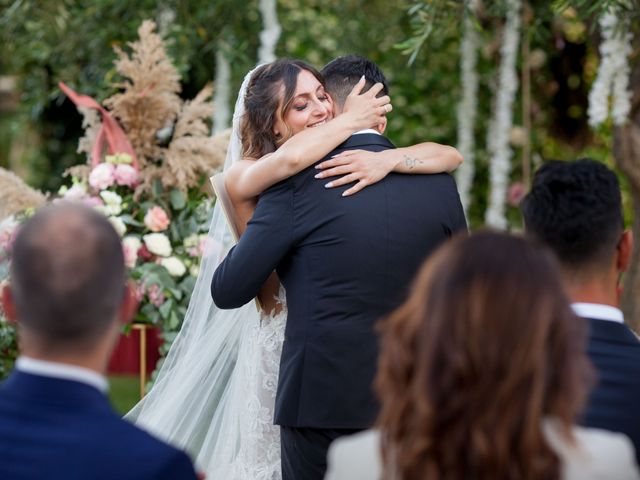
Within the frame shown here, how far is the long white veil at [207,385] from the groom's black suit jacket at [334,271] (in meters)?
0.73

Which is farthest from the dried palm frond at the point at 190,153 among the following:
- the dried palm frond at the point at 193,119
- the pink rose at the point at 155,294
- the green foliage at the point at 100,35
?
the green foliage at the point at 100,35

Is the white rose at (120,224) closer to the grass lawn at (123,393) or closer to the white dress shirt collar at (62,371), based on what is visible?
the white dress shirt collar at (62,371)

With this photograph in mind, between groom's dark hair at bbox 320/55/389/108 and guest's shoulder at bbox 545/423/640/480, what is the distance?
186cm

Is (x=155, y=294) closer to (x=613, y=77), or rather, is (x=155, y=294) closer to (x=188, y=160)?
(x=188, y=160)

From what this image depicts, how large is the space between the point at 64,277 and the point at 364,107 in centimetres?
165

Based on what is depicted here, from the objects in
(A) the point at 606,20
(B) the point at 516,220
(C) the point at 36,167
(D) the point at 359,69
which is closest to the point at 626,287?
(A) the point at 606,20

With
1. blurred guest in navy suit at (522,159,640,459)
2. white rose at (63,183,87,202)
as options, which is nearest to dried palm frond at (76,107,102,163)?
white rose at (63,183,87,202)

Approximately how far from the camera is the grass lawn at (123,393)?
8.27 metres

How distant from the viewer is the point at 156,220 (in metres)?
4.91

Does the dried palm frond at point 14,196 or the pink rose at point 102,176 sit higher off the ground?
the pink rose at point 102,176

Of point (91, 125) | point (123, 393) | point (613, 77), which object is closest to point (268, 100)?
point (91, 125)

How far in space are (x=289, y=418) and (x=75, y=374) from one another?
140 cm

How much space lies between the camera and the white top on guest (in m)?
1.61

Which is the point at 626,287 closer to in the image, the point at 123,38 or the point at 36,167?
the point at 123,38
